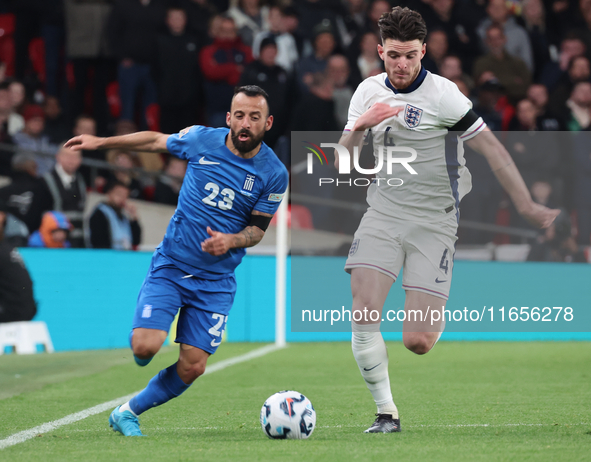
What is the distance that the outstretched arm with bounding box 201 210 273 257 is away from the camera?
5.26m

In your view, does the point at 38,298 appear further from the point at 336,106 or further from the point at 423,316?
the point at 423,316

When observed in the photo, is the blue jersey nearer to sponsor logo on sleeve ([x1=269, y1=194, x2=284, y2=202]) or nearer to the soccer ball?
sponsor logo on sleeve ([x1=269, y1=194, x2=284, y2=202])

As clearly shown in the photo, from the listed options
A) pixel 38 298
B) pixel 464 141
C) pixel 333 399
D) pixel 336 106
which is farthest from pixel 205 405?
pixel 336 106

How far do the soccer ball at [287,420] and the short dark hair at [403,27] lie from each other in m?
2.22

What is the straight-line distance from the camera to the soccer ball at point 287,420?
529cm

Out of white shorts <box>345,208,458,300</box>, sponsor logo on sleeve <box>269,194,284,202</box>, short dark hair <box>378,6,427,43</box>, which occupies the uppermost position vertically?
short dark hair <box>378,6,427,43</box>

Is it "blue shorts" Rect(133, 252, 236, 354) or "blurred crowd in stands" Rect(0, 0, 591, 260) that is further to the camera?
"blurred crowd in stands" Rect(0, 0, 591, 260)

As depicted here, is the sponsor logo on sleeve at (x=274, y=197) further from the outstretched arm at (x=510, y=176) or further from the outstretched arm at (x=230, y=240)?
the outstretched arm at (x=510, y=176)

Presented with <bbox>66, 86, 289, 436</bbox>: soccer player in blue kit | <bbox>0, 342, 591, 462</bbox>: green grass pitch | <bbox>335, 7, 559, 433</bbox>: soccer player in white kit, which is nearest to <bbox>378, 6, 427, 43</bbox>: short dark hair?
<bbox>335, 7, 559, 433</bbox>: soccer player in white kit

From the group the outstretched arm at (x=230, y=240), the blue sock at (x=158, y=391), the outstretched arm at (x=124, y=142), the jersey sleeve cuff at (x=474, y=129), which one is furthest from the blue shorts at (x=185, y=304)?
the jersey sleeve cuff at (x=474, y=129)

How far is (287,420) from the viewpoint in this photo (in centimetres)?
528

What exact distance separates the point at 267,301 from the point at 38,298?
335cm

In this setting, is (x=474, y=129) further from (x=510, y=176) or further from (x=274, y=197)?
(x=274, y=197)

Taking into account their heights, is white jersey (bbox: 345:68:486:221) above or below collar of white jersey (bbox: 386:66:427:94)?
below
